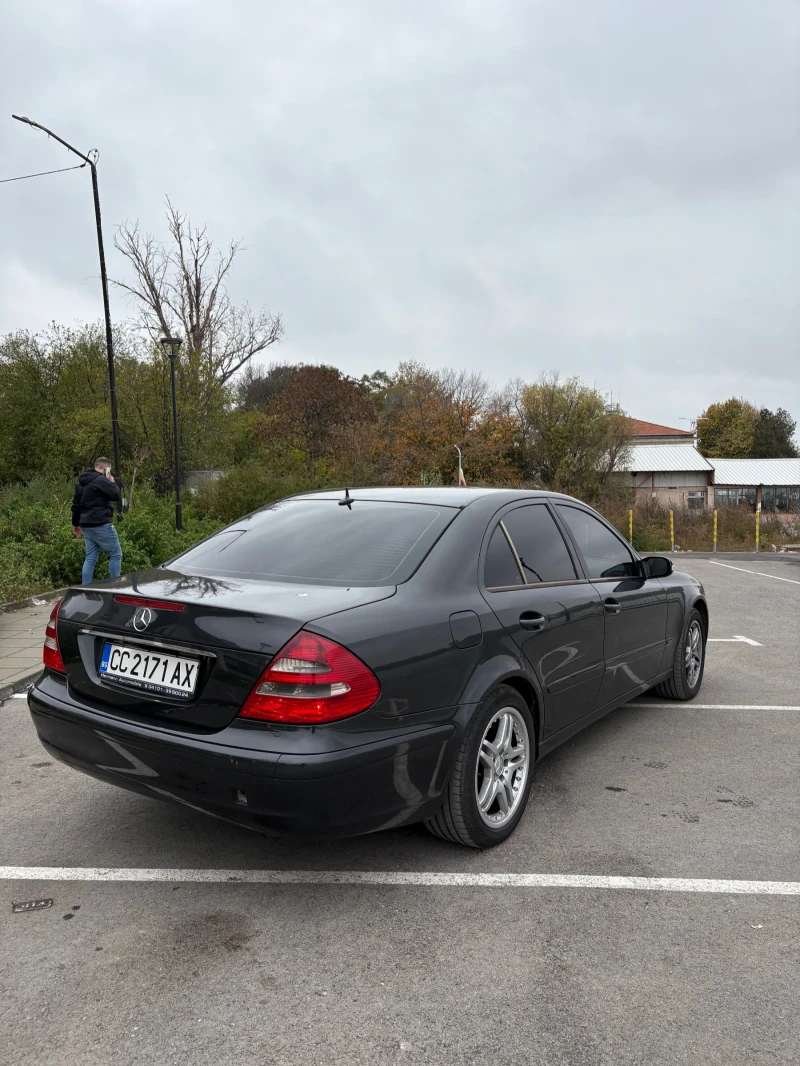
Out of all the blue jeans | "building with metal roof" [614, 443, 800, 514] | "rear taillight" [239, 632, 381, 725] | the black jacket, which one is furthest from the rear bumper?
"building with metal roof" [614, 443, 800, 514]

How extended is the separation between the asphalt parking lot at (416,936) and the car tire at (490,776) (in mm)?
128

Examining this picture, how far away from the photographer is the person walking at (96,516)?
10320 mm

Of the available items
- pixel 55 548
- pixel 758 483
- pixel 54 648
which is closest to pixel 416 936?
pixel 54 648

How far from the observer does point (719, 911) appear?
3014 mm

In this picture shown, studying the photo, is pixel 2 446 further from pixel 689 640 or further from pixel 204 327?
pixel 689 640

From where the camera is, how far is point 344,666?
9.32ft

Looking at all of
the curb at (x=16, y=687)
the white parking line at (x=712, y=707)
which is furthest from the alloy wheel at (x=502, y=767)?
the curb at (x=16, y=687)

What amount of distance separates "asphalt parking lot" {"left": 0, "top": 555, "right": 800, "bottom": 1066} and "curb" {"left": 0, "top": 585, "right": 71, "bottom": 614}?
5.97 meters

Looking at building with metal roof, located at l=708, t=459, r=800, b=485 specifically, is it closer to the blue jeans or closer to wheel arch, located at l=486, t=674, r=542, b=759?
the blue jeans

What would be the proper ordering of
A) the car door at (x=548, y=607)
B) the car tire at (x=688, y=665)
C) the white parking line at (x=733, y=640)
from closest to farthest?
the car door at (x=548, y=607) → the car tire at (x=688, y=665) → the white parking line at (x=733, y=640)

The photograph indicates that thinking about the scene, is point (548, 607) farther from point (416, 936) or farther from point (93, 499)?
point (93, 499)

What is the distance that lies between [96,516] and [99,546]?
0.60 meters

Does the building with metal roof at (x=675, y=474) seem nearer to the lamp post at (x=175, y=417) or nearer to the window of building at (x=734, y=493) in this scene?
the window of building at (x=734, y=493)

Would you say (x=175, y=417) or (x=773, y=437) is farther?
(x=773, y=437)
